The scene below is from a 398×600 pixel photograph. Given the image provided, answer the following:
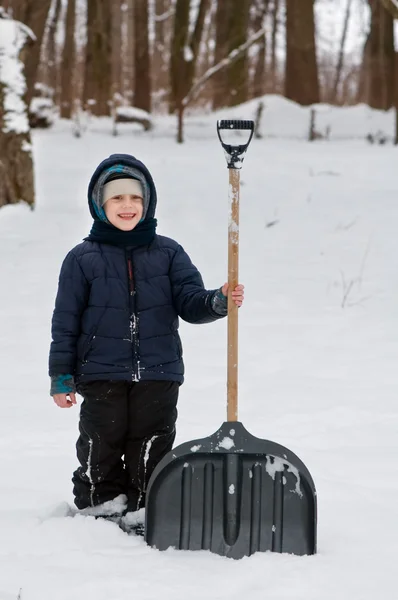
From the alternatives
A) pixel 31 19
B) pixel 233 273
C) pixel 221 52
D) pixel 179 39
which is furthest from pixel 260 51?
pixel 233 273

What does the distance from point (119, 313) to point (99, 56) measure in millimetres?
17233

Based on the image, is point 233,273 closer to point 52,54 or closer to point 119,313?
point 119,313

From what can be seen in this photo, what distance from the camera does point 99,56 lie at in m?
19.1

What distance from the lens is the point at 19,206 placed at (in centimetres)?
921

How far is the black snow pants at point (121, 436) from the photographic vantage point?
2.96 metres

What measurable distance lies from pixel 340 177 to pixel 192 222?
3.21 m

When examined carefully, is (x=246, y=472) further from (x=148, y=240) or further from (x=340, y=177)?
(x=340, y=177)

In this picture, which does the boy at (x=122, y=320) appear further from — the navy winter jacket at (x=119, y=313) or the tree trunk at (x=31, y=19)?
the tree trunk at (x=31, y=19)

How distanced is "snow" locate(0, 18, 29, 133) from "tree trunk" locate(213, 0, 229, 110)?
38.7 ft

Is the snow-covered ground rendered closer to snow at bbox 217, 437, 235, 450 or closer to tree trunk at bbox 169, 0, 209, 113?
snow at bbox 217, 437, 235, 450

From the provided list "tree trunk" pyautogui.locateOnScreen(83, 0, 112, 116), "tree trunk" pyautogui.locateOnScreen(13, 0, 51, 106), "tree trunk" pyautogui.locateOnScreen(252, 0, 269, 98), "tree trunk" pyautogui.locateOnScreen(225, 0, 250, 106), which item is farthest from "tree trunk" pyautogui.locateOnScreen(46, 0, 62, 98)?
"tree trunk" pyautogui.locateOnScreen(13, 0, 51, 106)

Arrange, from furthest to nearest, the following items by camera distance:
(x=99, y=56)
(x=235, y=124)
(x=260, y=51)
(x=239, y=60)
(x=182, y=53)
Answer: (x=260, y=51)
(x=239, y=60)
(x=99, y=56)
(x=182, y=53)
(x=235, y=124)

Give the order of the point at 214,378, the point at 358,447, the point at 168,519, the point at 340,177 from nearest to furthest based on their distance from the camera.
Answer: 1. the point at 168,519
2. the point at 358,447
3. the point at 214,378
4. the point at 340,177

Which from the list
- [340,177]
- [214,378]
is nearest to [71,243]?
[214,378]
